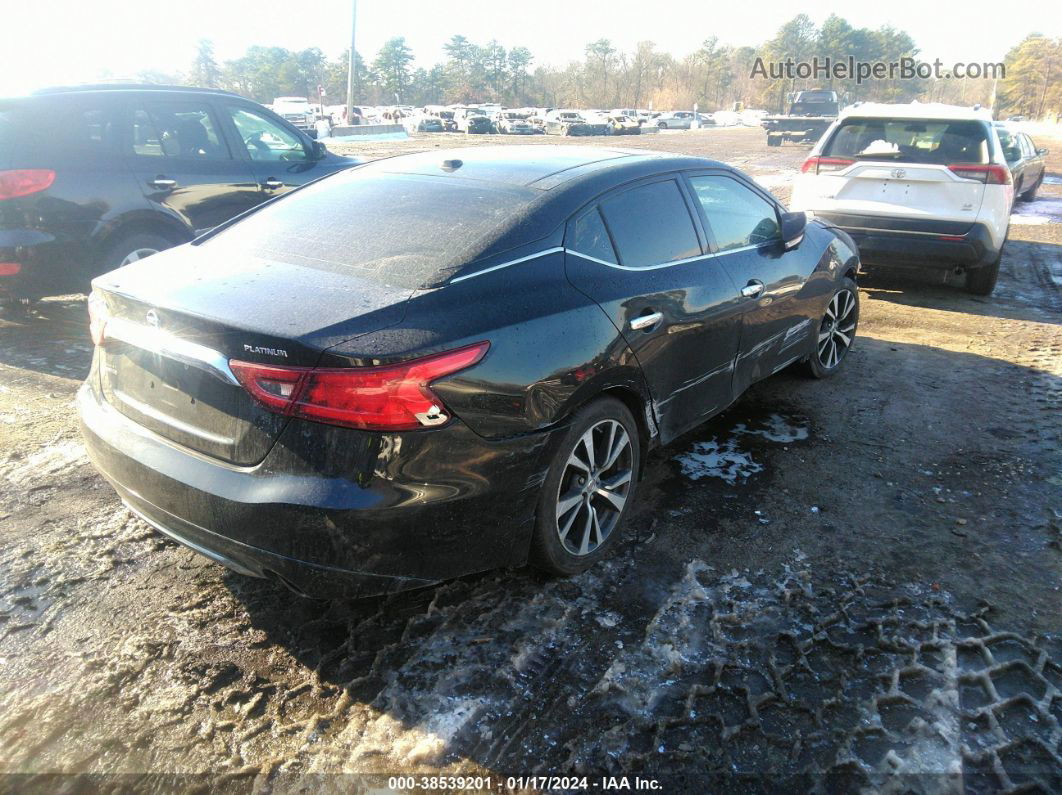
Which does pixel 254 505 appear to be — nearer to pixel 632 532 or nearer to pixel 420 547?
pixel 420 547

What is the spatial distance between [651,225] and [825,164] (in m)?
5.14

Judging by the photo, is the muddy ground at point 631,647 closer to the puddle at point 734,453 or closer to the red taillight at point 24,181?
the puddle at point 734,453

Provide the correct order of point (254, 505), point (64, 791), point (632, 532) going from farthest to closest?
point (632, 532) → point (254, 505) → point (64, 791)

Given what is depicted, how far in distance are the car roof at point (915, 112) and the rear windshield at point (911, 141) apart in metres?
0.05

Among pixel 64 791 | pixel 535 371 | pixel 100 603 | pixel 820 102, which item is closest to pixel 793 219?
pixel 535 371

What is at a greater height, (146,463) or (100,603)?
(146,463)

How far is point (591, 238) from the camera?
126 inches

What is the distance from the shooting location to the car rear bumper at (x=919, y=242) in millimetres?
7129

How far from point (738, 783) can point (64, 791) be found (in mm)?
1916

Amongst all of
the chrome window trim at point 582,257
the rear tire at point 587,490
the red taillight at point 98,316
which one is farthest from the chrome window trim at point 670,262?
the red taillight at point 98,316

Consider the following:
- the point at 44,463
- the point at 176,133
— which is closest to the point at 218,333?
the point at 44,463

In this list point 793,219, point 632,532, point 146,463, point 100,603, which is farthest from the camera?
point 793,219

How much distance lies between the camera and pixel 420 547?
2500 mm

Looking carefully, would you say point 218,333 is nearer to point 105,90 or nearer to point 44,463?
point 44,463
